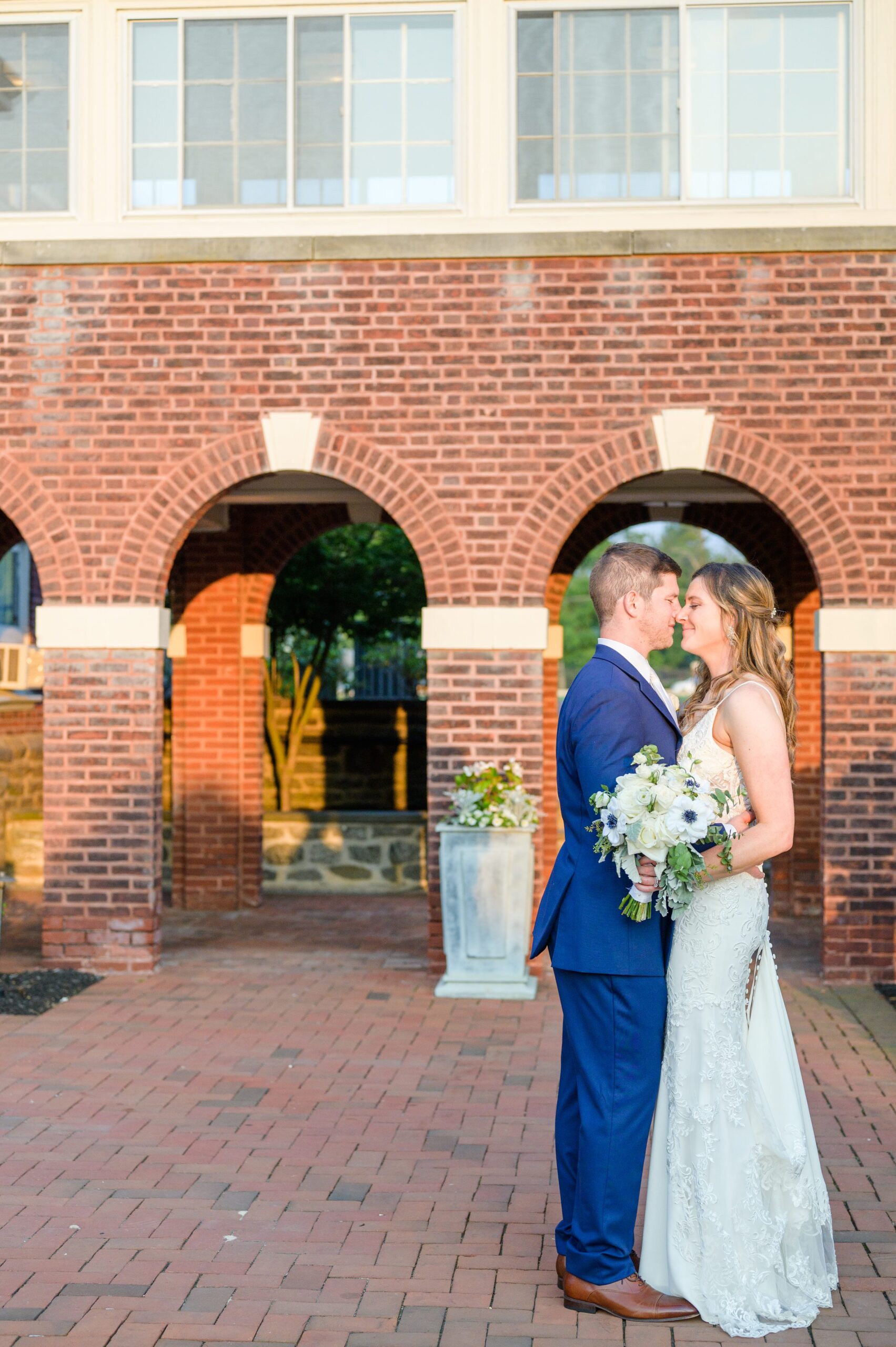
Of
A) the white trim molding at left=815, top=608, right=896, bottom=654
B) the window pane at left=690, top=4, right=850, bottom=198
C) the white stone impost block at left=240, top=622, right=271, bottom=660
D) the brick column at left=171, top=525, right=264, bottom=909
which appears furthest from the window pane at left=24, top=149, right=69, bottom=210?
the white trim molding at left=815, top=608, right=896, bottom=654

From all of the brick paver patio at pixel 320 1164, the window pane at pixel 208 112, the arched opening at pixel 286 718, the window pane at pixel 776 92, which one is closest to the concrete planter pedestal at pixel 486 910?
the brick paver patio at pixel 320 1164

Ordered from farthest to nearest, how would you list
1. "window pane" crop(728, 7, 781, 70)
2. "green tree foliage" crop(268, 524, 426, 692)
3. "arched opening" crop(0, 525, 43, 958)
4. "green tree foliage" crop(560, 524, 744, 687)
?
"green tree foliage" crop(560, 524, 744, 687) < "green tree foliage" crop(268, 524, 426, 692) < "arched opening" crop(0, 525, 43, 958) < "window pane" crop(728, 7, 781, 70)

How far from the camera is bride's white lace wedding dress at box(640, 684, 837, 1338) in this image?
145 inches

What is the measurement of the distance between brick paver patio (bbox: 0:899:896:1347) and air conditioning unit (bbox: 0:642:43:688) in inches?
265

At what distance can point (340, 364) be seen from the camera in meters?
8.36

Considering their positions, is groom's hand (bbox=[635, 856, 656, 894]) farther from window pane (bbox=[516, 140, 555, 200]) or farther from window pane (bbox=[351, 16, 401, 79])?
window pane (bbox=[351, 16, 401, 79])

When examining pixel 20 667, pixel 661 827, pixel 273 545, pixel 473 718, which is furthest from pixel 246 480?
pixel 20 667

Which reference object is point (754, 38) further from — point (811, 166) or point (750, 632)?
point (750, 632)

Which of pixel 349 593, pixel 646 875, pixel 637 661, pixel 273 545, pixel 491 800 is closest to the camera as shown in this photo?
pixel 646 875

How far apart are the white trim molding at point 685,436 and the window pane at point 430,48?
2.51m

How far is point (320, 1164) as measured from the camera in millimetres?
5066

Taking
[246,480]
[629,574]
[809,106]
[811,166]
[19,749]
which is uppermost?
[809,106]

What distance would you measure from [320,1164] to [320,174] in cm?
598

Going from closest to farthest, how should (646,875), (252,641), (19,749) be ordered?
(646,875) < (252,641) < (19,749)
